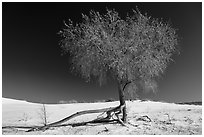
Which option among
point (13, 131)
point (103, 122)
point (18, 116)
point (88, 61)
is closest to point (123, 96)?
point (103, 122)

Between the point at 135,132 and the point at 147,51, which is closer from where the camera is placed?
the point at 135,132

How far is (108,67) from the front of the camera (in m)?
13.1

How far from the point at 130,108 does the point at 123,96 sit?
6038 mm

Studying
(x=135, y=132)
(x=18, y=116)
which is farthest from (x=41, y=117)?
(x=135, y=132)

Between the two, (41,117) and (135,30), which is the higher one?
(135,30)

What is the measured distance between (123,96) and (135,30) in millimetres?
3594

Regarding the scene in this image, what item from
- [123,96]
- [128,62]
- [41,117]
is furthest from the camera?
[41,117]

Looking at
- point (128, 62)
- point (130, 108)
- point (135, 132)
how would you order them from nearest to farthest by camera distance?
1. point (135, 132)
2. point (128, 62)
3. point (130, 108)

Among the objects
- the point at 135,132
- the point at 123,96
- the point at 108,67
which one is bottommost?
the point at 135,132

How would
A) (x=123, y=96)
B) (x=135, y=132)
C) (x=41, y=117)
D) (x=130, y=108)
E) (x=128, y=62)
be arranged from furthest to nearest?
(x=130, y=108)
(x=41, y=117)
(x=123, y=96)
(x=128, y=62)
(x=135, y=132)

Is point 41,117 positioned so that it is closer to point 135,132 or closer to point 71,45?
point 71,45

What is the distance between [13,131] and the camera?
12.1 m

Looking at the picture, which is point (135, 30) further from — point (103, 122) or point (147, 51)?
point (103, 122)

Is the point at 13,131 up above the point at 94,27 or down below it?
below
